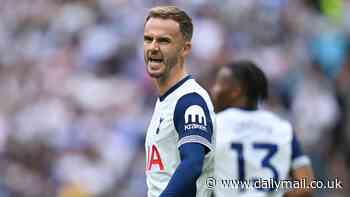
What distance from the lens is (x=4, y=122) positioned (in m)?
15.4

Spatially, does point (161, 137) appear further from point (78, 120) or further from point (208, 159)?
point (78, 120)

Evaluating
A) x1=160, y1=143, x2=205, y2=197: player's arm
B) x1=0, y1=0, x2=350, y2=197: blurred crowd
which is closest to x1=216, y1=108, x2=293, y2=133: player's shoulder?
x1=160, y1=143, x2=205, y2=197: player's arm

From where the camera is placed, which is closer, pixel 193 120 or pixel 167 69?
pixel 193 120

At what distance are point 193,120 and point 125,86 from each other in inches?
333

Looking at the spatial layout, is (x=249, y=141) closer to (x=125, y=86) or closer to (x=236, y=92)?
(x=236, y=92)

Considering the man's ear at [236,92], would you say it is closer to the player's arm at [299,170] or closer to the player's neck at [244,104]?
the player's neck at [244,104]

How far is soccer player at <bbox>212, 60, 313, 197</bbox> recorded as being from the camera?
29.5ft

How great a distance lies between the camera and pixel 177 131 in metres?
6.59

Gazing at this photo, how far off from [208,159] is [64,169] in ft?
25.9

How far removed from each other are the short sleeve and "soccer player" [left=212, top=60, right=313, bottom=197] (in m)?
2.42

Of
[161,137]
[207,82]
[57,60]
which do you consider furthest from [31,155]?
[161,137]

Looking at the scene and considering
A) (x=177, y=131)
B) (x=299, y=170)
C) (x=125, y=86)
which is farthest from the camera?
(x=125, y=86)

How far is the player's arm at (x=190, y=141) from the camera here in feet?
20.9

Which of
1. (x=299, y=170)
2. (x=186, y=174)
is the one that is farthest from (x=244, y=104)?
(x=186, y=174)
